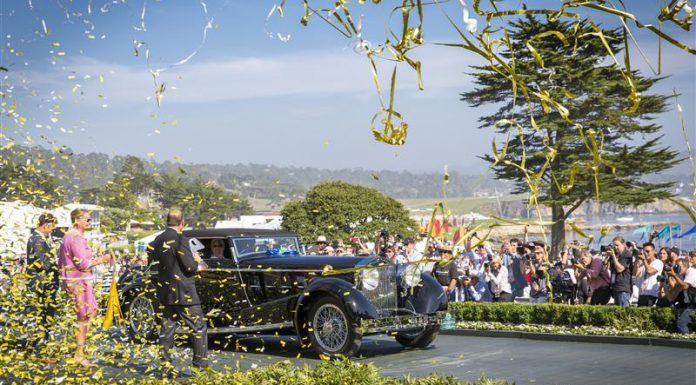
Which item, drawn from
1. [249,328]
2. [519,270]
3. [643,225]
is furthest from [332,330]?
[519,270]

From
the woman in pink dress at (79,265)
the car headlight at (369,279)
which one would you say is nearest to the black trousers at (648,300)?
the car headlight at (369,279)

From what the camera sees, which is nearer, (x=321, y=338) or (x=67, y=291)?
(x=67, y=291)

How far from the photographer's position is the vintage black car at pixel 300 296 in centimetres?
1259

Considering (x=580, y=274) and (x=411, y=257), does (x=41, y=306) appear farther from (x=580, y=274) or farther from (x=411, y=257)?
(x=580, y=274)

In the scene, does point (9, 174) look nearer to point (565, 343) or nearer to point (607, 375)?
point (607, 375)

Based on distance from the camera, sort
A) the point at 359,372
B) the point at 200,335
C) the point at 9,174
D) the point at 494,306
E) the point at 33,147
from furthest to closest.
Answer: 1. the point at 494,306
2. the point at 200,335
3. the point at 9,174
4. the point at 33,147
5. the point at 359,372

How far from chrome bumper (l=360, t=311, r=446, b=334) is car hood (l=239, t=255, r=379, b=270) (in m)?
0.96

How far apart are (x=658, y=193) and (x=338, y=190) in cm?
4139

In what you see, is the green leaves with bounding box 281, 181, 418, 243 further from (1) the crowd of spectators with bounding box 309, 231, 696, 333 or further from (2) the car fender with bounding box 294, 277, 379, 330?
(2) the car fender with bounding box 294, 277, 379, 330

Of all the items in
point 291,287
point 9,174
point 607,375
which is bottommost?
point 607,375

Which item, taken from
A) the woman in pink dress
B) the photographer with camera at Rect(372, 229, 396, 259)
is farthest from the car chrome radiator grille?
the woman in pink dress

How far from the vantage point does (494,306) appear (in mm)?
16938

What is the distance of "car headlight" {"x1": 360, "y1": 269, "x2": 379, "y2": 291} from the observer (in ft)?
43.0

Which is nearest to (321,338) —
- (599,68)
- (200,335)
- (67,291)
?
(200,335)
